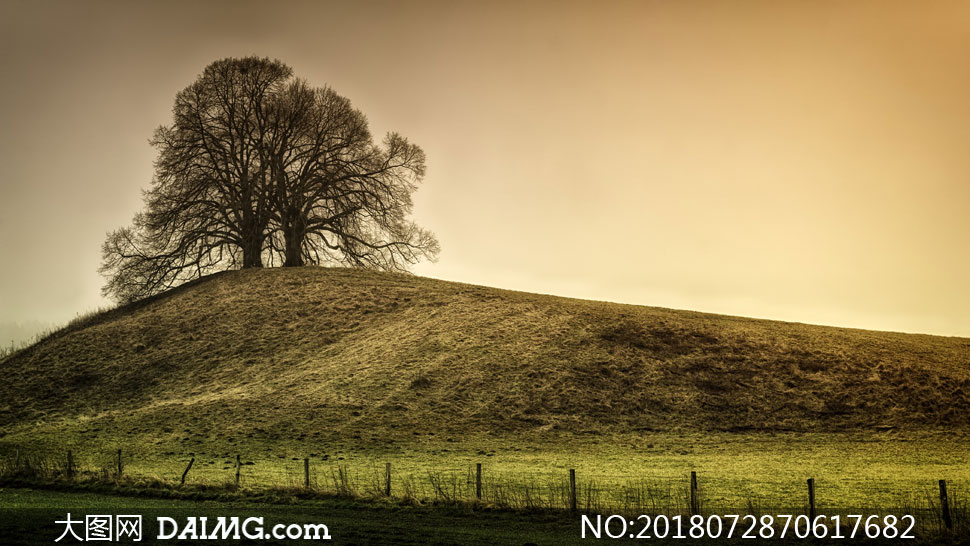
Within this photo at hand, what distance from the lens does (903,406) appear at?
39.1m

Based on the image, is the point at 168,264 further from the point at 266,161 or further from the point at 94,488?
the point at 94,488

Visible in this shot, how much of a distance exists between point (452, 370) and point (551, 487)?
20439 millimetres

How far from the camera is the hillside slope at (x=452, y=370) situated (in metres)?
37.7

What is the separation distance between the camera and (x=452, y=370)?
4269 cm

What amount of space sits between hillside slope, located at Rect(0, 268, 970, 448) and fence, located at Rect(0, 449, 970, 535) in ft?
22.6

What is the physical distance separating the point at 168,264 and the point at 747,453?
44.5m

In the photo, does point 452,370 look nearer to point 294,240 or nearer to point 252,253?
point 294,240

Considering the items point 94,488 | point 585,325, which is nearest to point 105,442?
point 94,488

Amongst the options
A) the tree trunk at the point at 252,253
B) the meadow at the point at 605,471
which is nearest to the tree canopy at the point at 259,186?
the tree trunk at the point at 252,253

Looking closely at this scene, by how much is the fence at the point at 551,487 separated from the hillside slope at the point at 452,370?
689 centimetres

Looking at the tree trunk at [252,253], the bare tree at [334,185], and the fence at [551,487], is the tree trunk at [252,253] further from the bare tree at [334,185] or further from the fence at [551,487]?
the fence at [551,487]

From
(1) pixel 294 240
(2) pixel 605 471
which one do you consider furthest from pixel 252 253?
(2) pixel 605 471

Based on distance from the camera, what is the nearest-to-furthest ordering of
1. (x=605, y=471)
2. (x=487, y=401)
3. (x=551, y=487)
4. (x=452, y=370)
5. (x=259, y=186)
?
(x=551, y=487)
(x=605, y=471)
(x=487, y=401)
(x=452, y=370)
(x=259, y=186)

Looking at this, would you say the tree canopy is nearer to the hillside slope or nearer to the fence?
the hillside slope
